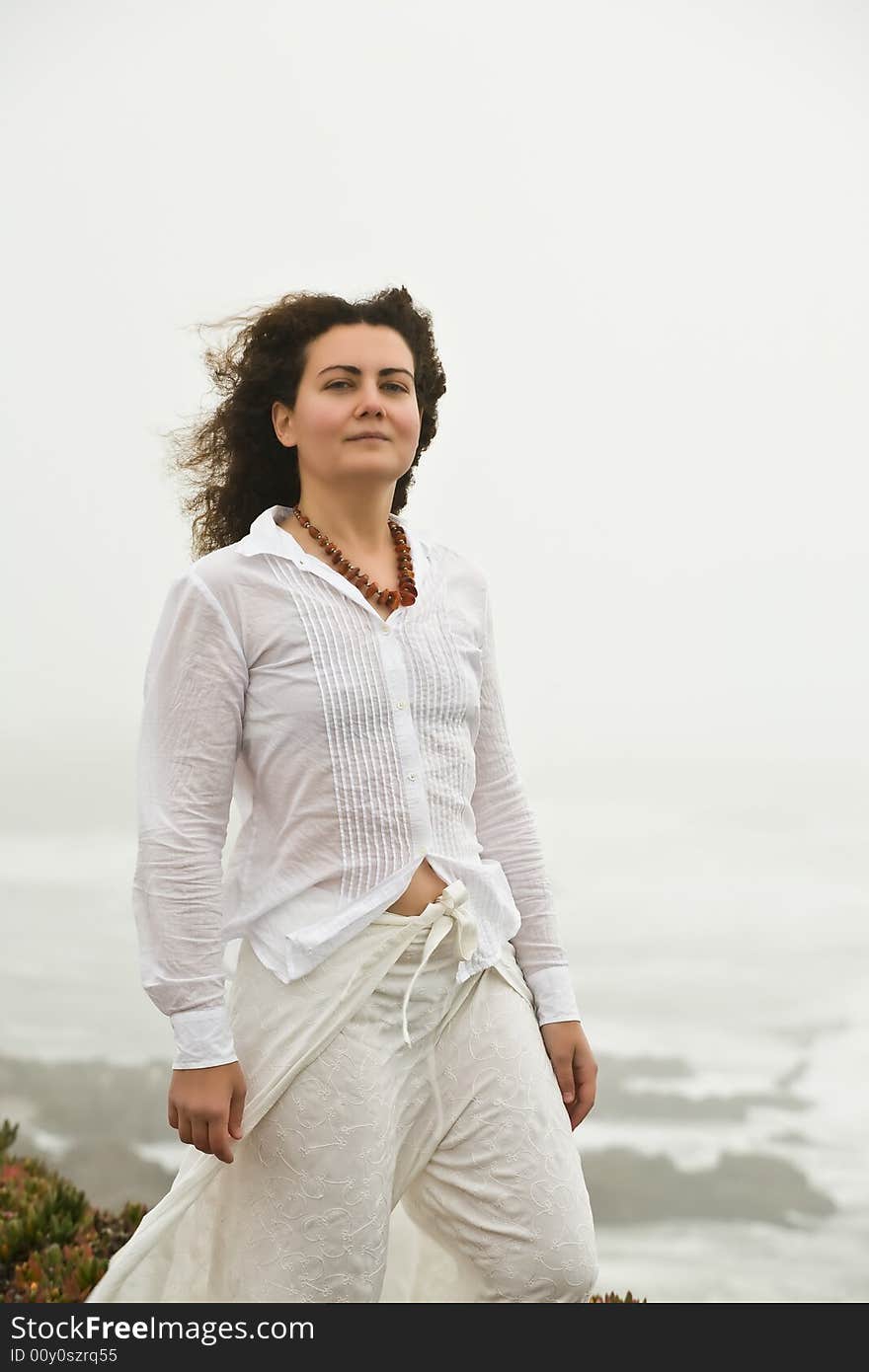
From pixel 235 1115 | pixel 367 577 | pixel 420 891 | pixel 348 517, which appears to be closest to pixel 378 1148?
pixel 235 1115

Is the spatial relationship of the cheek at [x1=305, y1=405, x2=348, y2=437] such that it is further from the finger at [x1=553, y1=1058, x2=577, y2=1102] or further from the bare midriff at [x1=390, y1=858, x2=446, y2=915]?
the finger at [x1=553, y1=1058, x2=577, y2=1102]

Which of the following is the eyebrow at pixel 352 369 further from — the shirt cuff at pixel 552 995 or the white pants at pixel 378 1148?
the shirt cuff at pixel 552 995

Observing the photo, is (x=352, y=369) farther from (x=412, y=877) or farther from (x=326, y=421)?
(x=412, y=877)

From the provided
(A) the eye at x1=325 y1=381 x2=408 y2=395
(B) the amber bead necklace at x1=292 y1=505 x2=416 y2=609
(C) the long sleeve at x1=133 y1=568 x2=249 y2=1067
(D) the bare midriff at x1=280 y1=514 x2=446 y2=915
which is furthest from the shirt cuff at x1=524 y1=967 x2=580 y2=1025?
(A) the eye at x1=325 y1=381 x2=408 y2=395

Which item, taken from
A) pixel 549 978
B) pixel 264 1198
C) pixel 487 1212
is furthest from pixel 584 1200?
pixel 264 1198

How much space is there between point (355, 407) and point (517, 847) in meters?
0.82

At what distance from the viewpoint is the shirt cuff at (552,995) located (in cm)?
228

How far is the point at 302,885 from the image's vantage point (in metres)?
2.04

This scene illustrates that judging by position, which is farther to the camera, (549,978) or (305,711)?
(549,978)

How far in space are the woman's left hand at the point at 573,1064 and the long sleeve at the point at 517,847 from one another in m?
0.02
